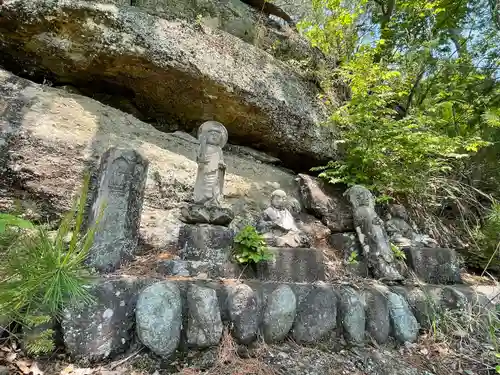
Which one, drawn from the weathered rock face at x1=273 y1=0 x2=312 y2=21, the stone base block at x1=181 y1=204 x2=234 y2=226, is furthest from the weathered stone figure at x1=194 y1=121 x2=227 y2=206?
A: the weathered rock face at x1=273 y1=0 x2=312 y2=21

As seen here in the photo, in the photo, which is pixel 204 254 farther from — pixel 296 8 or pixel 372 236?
pixel 296 8

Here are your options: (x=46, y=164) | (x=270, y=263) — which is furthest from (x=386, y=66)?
(x=46, y=164)

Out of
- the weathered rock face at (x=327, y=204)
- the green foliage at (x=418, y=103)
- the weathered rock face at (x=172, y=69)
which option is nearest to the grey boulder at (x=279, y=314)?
the weathered rock face at (x=327, y=204)

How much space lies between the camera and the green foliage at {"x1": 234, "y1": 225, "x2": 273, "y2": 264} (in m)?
3.20

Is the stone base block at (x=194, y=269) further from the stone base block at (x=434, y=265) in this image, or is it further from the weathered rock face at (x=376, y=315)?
the stone base block at (x=434, y=265)

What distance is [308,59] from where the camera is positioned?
21.3ft

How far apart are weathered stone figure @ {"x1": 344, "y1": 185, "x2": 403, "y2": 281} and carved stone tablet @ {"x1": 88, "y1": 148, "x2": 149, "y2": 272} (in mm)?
2887

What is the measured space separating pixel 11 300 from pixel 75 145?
262cm

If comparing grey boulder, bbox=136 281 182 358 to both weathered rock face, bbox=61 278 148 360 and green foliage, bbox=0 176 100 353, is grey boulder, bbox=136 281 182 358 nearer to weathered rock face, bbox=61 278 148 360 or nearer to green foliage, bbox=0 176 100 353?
weathered rock face, bbox=61 278 148 360

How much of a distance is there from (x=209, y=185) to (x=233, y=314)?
5.19ft

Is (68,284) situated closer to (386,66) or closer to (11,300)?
(11,300)

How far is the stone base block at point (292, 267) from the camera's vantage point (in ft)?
10.7

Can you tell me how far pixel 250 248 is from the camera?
324 centimetres

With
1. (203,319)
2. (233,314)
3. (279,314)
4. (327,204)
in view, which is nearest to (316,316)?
(279,314)
